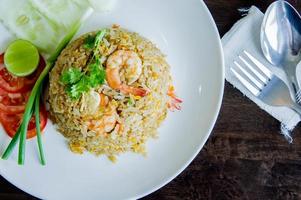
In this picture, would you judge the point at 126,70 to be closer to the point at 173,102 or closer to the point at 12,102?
the point at 173,102

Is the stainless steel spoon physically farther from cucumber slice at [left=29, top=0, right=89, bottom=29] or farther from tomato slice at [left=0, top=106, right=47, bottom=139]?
tomato slice at [left=0, top=106, right=47, bottom=139]

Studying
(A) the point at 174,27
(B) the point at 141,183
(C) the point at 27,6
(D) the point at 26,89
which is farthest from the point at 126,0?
(B) the point at 141,183

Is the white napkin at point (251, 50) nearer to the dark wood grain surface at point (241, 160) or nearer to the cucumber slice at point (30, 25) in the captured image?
the dark wood grain surface at point (241, 160)

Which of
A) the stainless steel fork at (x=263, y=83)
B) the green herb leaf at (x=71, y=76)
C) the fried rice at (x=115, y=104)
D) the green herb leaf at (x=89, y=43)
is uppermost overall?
the green herb leaf at (x=89, y=43)

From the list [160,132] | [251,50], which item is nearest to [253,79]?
[251,50]

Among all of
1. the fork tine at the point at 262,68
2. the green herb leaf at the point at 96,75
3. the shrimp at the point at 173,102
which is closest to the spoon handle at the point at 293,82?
the fork tine at the point at 262,68

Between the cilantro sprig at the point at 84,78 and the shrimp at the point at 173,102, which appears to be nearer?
the cilantro sprig at the point at 84,78
